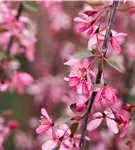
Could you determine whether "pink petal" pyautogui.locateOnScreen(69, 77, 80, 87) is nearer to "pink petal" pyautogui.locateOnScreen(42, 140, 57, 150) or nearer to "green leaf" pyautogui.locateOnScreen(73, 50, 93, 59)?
"green leaf" pyautogui.locateOnScreen(73, 50, 93, 59)

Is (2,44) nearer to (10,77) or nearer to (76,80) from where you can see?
(10,77)

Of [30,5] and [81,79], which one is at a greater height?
[30,5]

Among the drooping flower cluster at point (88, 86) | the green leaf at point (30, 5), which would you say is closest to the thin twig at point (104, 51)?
the drooping flower cluster at point (88, 86)

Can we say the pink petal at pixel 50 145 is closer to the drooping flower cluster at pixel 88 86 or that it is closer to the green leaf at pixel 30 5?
the drooping flower cluster at pixel 88 86

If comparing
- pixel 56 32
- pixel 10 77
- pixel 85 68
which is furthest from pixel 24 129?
pixel 85 68

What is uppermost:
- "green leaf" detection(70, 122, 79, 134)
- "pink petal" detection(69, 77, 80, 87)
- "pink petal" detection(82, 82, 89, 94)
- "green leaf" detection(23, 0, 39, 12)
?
"green leaf" detection(23, 0, 39, 12)

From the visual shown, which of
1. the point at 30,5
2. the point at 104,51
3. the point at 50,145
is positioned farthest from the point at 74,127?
the point at 30,5

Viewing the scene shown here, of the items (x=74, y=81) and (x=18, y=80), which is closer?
(x=74, y=81)

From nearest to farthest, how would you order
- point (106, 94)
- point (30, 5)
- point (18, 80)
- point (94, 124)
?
point (106, 94), point (94, 124), point (30, 5), point (18, 80)

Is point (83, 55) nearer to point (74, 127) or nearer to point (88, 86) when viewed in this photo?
point (88, 86)

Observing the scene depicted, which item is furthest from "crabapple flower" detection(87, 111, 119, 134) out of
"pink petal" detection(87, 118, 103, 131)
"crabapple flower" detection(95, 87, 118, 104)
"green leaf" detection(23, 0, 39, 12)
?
"green leaf" detection(23, 0, 39, 12)

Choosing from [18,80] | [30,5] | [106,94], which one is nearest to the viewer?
[106,94]
